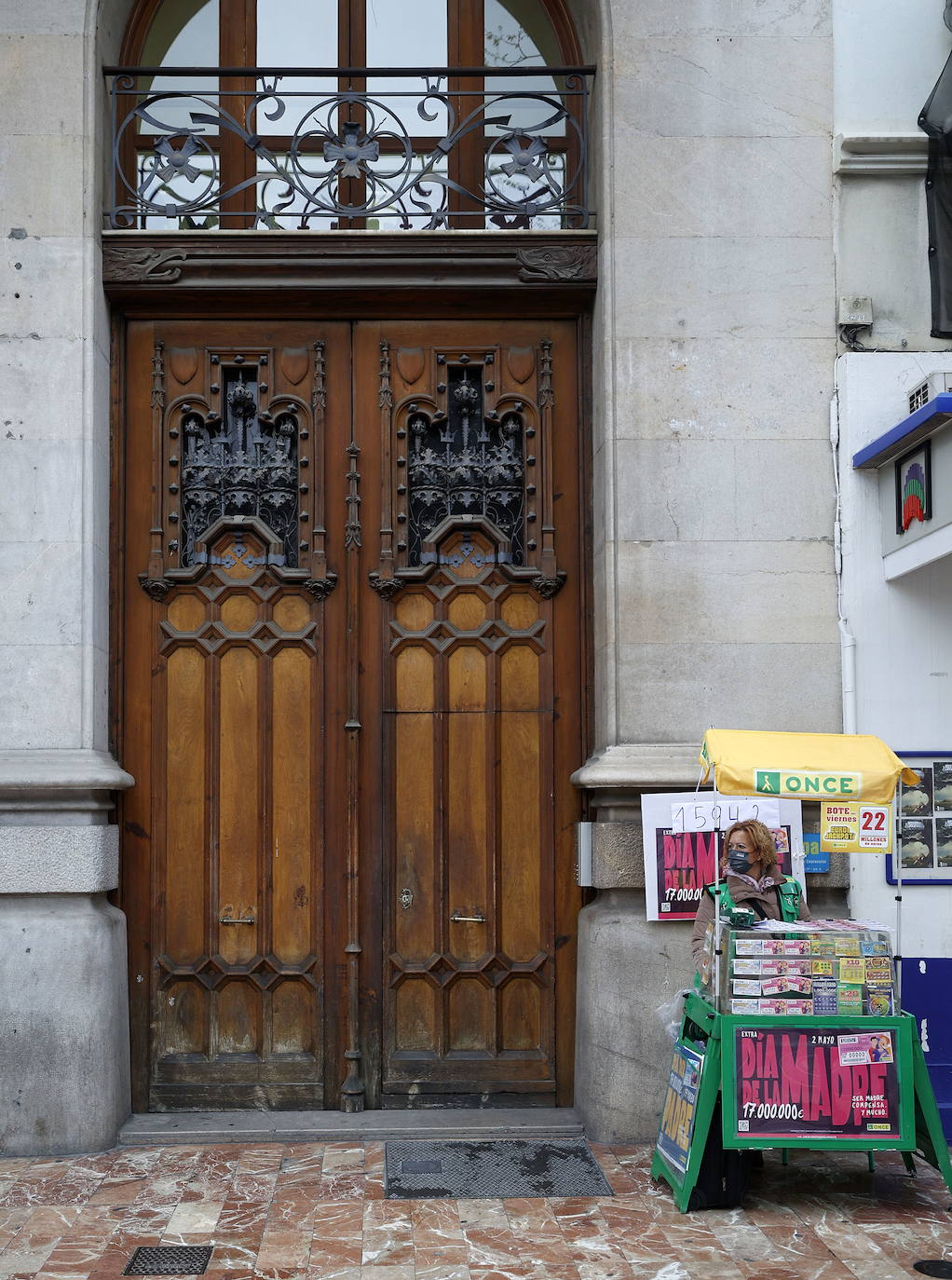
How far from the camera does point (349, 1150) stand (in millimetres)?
7766

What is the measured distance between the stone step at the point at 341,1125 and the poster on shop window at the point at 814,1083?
5.88ft

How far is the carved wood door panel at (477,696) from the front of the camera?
852cm

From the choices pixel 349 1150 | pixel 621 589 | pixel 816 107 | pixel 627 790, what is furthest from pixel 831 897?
pixel 816 107

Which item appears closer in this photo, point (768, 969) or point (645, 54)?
point (768, 969)

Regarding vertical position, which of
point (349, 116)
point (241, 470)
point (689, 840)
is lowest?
point (689, 840)

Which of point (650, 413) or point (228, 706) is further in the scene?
point (228, 706)

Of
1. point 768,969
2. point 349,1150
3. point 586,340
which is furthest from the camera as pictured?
point 586,340

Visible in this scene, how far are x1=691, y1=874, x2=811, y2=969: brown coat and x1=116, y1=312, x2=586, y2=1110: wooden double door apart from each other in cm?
146

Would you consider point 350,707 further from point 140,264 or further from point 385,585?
point 140,264

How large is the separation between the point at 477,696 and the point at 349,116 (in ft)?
13.0

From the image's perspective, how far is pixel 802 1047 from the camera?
6672 mm

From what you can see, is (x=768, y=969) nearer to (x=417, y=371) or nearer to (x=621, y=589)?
(x=621, y=589)

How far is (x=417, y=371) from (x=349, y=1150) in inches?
193

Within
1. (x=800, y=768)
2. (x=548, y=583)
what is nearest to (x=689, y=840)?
(x=800, y=768)
